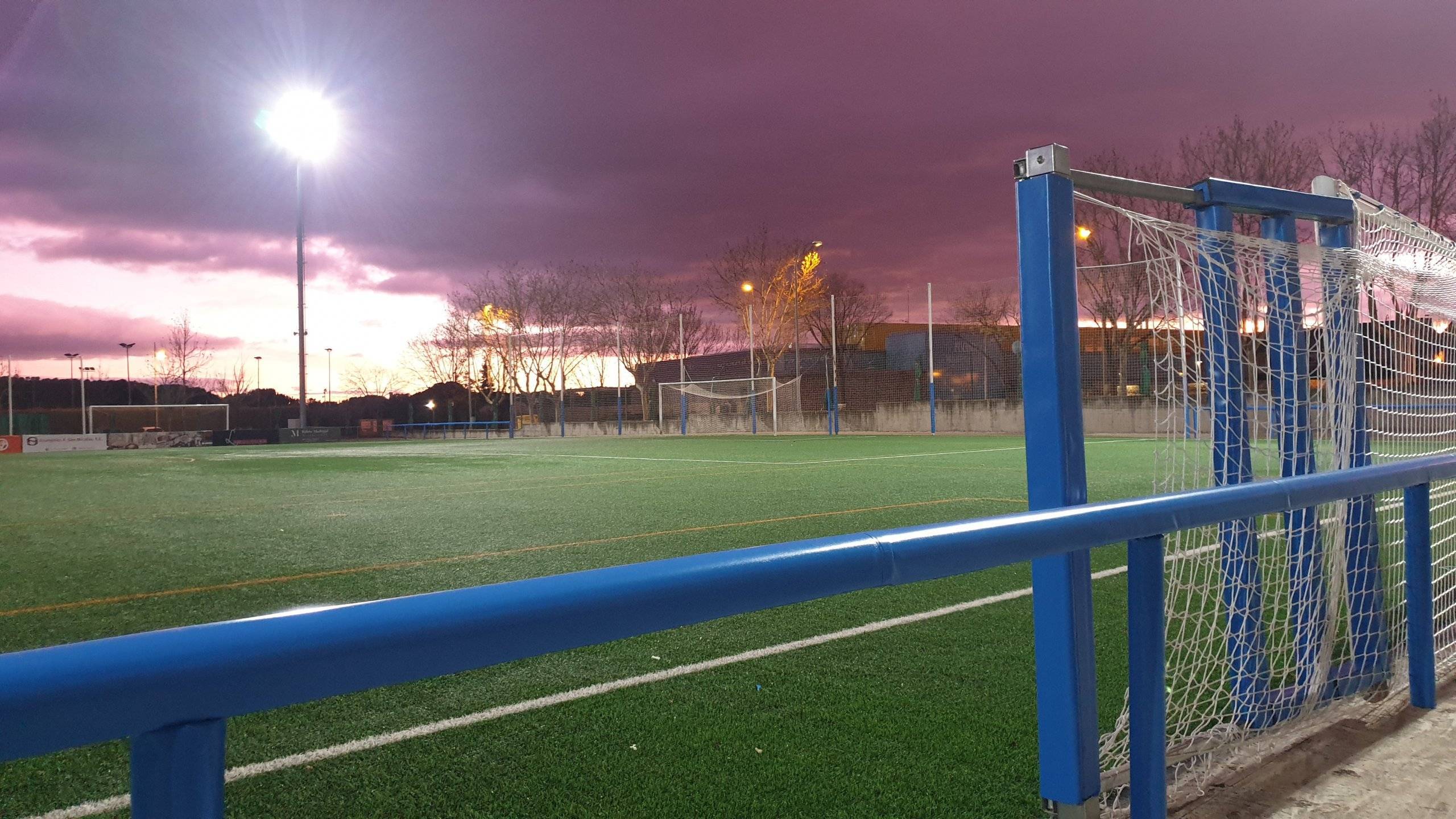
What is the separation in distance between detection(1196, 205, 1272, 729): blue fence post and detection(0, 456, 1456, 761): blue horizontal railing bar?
1.78 m

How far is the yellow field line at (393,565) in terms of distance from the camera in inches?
198

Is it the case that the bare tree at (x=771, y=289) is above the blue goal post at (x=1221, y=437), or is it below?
above

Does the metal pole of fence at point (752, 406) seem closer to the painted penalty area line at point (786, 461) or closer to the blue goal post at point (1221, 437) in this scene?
the painted penalty area line at point (786, 461)

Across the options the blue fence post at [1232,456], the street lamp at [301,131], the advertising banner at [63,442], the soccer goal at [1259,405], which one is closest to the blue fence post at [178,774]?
the soccer goal at [1259,405]

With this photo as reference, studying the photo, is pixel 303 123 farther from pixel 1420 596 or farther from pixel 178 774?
pixel 178 774

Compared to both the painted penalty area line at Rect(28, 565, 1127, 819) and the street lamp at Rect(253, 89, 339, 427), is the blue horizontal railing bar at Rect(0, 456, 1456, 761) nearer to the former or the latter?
the painted penalty area line at Rect(28, 565, 1127, 819)

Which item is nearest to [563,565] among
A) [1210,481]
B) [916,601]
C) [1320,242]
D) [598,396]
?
[916,601]

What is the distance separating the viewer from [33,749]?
26.9 inches

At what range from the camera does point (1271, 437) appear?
10.8 feet

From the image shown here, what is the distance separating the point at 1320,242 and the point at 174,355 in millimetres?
62295

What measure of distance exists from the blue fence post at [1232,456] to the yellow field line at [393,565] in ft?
15.4

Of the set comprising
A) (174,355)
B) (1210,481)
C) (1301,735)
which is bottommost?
(1301,735)

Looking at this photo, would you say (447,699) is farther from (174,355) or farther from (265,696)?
(174,355)

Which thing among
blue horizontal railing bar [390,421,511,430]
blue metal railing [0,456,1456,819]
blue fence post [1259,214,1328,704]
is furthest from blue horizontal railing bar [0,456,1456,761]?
blue horizontal railing bar [390,421,511,430]
